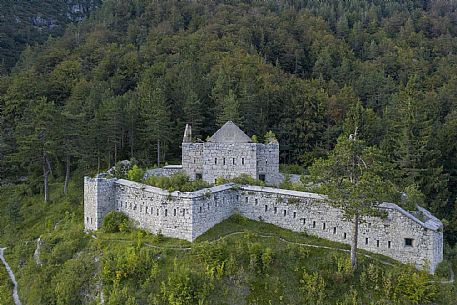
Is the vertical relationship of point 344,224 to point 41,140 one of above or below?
below

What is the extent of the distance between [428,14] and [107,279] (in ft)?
297

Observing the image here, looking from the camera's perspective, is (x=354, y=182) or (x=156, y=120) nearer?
(x=354, y=182)

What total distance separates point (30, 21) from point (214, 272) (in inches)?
3580

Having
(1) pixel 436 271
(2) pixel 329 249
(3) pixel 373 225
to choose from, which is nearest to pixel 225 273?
(2) pixel 329 249

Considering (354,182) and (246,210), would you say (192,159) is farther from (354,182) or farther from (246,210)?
(354,182)

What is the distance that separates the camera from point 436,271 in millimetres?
24078

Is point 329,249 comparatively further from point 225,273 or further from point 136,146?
point 136,146

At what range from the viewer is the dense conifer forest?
23.2 metres

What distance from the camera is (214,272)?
75.6 ft

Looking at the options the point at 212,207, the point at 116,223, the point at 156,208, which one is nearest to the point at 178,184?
the point at 156,208

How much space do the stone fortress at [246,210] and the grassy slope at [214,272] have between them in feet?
2.08

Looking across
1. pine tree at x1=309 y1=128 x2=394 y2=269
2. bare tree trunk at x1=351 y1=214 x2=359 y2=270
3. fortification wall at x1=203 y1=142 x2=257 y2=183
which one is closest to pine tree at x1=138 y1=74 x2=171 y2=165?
fortification wall at x1=203 y1=142 x2=257 y2=183

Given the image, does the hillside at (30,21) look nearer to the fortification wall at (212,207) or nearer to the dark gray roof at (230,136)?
the dark gray roof at (230,136)

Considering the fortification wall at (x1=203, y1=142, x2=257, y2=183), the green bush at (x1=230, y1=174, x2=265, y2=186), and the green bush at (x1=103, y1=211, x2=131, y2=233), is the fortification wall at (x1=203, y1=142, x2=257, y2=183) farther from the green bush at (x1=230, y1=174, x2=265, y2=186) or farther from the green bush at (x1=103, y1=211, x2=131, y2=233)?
the green bush at (x1=103, y1=211, x2=131, y2=233)
